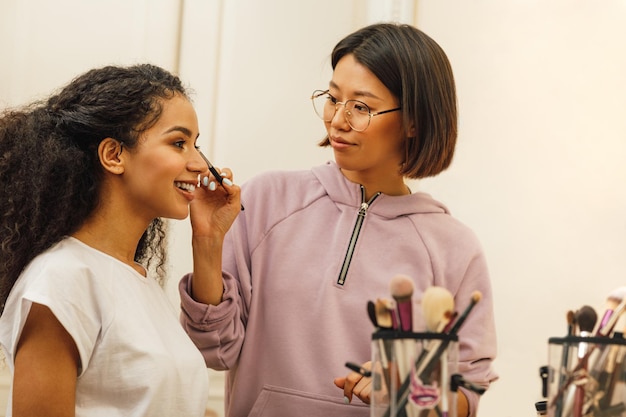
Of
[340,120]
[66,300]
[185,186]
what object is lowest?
[66,300]

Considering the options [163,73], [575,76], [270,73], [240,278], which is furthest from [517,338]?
[163,73]

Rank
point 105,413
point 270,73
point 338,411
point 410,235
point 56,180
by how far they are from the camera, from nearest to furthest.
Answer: point 105,413 < point 56,180 < point 338,411 < point 410,235 < point 270,73

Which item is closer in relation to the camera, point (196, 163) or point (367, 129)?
point (196, 163)

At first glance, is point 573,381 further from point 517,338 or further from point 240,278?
point 517,338

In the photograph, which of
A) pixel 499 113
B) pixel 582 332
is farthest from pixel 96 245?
pixel 499 113

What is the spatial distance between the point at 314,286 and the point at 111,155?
38 centimetres

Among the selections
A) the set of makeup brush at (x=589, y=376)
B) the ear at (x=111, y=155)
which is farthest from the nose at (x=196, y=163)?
the set of makeup brush at (x=589, y=376)

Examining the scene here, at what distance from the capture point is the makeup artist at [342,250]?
56.7 inches

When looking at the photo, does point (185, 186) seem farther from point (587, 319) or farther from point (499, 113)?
point (499, 113)

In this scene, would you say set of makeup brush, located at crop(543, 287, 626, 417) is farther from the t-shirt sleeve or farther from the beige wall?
the beige wall

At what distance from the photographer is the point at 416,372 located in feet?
3.31

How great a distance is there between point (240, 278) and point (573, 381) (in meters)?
0.59

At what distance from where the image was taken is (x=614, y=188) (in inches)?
91.2

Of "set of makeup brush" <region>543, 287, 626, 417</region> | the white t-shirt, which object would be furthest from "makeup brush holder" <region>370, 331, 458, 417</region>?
the white t-shirt
